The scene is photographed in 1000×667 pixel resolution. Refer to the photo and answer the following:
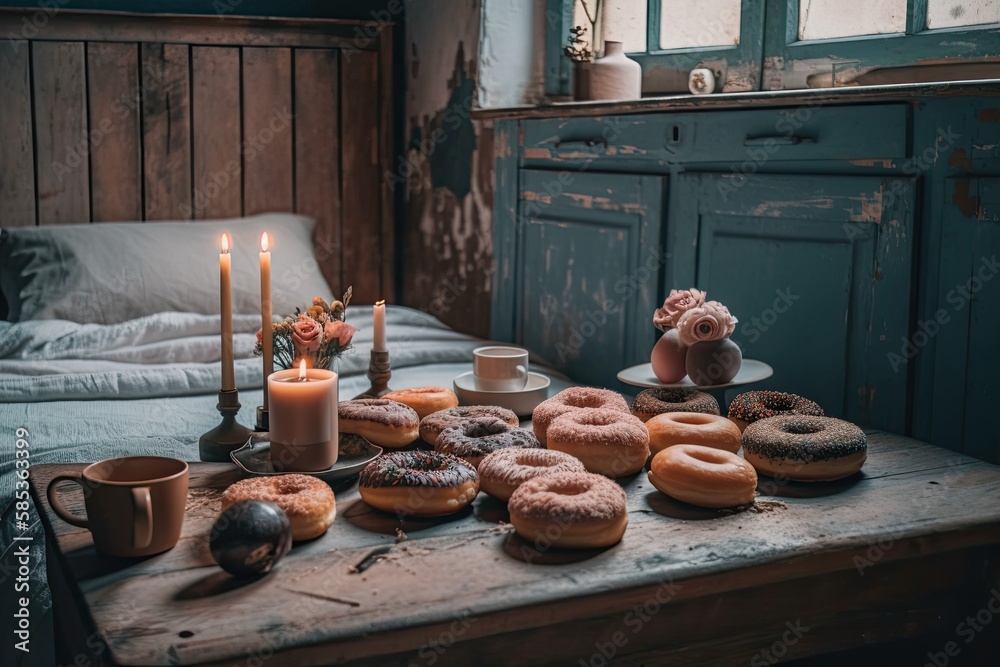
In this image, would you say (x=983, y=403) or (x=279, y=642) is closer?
(x=279, y=642)

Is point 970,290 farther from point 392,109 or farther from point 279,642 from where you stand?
point 392,109

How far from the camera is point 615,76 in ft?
8.93

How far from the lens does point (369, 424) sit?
1.48 m

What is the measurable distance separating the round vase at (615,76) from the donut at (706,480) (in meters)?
1.64

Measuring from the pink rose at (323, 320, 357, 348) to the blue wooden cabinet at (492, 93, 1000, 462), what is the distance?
87 cm

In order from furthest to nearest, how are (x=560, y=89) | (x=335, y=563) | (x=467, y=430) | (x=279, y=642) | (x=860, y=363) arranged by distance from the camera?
1. (x=560, y=89)
2. (x=860, y=363)
3. (x=467, y=430)
4. (x=335, y=563)
5. (x=279, y=642)

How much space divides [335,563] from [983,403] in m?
1.17

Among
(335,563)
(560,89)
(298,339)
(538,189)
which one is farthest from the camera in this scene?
(560,89)

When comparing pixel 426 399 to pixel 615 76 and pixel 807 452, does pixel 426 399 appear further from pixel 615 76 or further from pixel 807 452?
pixel 615 76

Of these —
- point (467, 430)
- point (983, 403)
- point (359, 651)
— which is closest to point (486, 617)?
point (359, 651)

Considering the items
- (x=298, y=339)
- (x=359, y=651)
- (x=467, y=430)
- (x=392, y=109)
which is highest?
(x=392, y=109)

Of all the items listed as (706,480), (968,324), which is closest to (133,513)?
(706,480)

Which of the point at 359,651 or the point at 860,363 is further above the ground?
the point at 860,363

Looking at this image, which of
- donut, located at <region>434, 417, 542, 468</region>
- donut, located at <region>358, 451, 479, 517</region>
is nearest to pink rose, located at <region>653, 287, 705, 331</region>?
donut, located at <region>434, 417, 542, 468</region>
